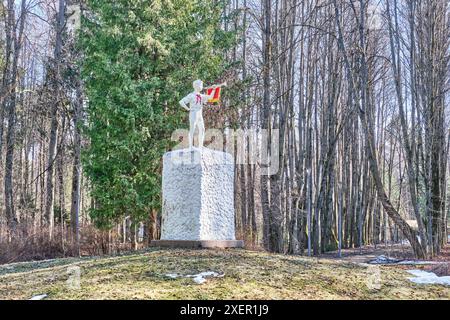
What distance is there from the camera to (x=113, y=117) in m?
12.1

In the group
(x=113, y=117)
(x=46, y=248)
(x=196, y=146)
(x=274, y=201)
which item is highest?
(x=113, y=117)

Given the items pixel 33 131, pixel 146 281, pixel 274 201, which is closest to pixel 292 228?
pixel 274 201

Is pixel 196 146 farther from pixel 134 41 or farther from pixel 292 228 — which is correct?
pixel 292 228

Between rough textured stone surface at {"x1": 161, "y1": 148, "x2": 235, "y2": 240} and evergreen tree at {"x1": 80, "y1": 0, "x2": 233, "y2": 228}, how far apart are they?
3.43 m

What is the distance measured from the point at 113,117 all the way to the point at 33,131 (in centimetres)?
978

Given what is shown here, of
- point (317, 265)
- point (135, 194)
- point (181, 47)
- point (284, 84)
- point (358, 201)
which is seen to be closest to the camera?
point (317, 265)

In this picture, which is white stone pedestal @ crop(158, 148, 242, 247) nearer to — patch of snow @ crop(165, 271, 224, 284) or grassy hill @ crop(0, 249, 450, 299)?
grassy hill @ crop(0, 249, 450, 299)

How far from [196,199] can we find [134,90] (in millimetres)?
4889

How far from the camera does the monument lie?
825 centimetres

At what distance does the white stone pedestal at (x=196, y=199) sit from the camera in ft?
27.1

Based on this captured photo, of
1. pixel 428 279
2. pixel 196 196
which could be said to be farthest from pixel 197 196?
pixel 428 279

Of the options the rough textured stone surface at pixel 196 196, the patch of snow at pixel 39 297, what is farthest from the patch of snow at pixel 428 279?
the patch of snow at pixel 39 297

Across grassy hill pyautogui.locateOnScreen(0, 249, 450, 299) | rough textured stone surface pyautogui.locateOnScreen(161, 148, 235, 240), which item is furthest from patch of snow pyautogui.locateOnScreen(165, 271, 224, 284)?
rough textured stone surface pyautogui.locateOnScreen(161, 148, 235, 240)

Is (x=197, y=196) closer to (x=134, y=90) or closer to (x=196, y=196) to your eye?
(x=196, y=196)
